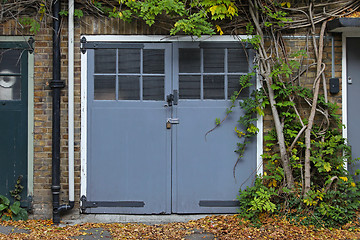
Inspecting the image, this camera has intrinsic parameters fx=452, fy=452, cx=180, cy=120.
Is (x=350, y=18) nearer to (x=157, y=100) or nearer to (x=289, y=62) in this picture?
(x=289, y=62)

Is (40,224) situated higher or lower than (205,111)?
lower

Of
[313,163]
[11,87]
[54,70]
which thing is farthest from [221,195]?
[11,87]

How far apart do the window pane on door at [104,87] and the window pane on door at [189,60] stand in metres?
0.96

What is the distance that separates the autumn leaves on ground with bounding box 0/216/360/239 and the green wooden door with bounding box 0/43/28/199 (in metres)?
0.66

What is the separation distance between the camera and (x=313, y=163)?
6078 mm

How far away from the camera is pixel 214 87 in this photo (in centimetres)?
619

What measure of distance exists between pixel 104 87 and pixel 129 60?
502 mm

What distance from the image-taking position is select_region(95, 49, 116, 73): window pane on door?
20.2 ft

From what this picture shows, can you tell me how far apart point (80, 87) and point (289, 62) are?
9.33 ft

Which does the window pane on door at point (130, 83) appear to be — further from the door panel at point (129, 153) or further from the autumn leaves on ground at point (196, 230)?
the autumn leaves on ground at point (196, 230)

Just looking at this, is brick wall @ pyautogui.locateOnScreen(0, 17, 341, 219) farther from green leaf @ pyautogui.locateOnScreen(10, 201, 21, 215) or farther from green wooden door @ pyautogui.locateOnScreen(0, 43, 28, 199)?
green leaf @ pyautogui.locateOnScreen(10, 201, 21, 215)

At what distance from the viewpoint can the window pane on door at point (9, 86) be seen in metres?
6.19

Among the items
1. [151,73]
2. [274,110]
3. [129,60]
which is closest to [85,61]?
[129,60]

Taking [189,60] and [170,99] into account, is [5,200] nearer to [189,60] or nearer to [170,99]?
[170,99]
